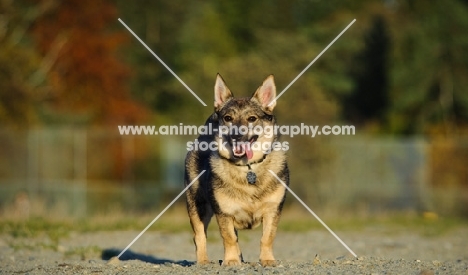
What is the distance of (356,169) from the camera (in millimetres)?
30984

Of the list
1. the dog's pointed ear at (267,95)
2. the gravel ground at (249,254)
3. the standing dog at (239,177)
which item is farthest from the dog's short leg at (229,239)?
the dog's pointed ear at (267,95)

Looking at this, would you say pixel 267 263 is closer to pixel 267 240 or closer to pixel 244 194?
pixel 267 240

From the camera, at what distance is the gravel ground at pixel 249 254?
31.2 ft

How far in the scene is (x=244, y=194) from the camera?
10094 millimetres

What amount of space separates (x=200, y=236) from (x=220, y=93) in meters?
1.76

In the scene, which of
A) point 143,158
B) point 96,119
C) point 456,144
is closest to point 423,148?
point 456,144

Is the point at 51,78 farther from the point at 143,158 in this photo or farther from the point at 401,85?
the point at 401,85

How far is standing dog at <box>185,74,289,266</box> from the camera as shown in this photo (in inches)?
396

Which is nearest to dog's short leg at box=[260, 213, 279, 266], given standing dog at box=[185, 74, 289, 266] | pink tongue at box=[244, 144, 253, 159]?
standing dog at box=[185, 74, 289, 266]

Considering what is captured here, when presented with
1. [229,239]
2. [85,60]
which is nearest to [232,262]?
[229,239]

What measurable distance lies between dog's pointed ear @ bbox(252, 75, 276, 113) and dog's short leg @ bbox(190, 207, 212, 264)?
1.52 m

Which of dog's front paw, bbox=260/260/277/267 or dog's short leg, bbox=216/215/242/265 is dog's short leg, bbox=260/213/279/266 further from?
dog's short leg, bbox=216/215/242/265

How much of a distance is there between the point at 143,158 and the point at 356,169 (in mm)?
7825

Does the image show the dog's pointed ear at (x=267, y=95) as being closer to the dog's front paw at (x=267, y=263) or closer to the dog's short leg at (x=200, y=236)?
the dog's short leg at (x=200, y=236)
